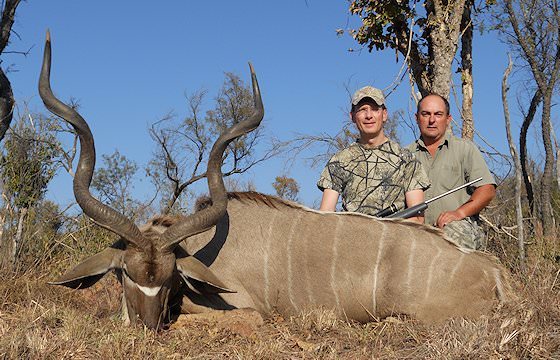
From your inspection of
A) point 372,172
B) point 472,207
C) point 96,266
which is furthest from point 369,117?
point 96,266

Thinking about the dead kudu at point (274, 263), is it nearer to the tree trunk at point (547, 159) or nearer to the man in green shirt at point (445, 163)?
the man in green shirt at point (445, 163)

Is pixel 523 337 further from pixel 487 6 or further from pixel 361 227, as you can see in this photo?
pixel 487 6

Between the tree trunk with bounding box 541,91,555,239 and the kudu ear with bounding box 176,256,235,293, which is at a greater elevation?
the tree trunk with bounding box 541,91,555,239

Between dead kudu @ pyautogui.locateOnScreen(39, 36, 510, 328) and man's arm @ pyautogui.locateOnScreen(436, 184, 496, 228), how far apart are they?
58 centimetres

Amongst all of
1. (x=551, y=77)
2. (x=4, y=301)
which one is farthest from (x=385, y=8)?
(x=551, y=77)

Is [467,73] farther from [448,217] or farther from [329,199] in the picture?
[329,199]

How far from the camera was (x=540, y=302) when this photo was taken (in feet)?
9.55

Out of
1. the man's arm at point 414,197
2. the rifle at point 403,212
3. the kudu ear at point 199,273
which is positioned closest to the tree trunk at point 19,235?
the kudu ear at point 199,273

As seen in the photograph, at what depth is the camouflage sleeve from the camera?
390 cm

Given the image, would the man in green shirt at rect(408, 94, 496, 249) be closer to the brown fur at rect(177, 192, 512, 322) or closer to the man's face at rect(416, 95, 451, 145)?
the man's face at rect(416, 95, 451, 145)

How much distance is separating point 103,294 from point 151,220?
0.64m

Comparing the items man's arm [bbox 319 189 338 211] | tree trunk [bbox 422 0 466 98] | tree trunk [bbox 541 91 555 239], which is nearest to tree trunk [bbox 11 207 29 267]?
man's arm [bbox 319 189 338 211]

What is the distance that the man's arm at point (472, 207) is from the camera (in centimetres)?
385

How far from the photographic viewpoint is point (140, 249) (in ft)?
9.96
